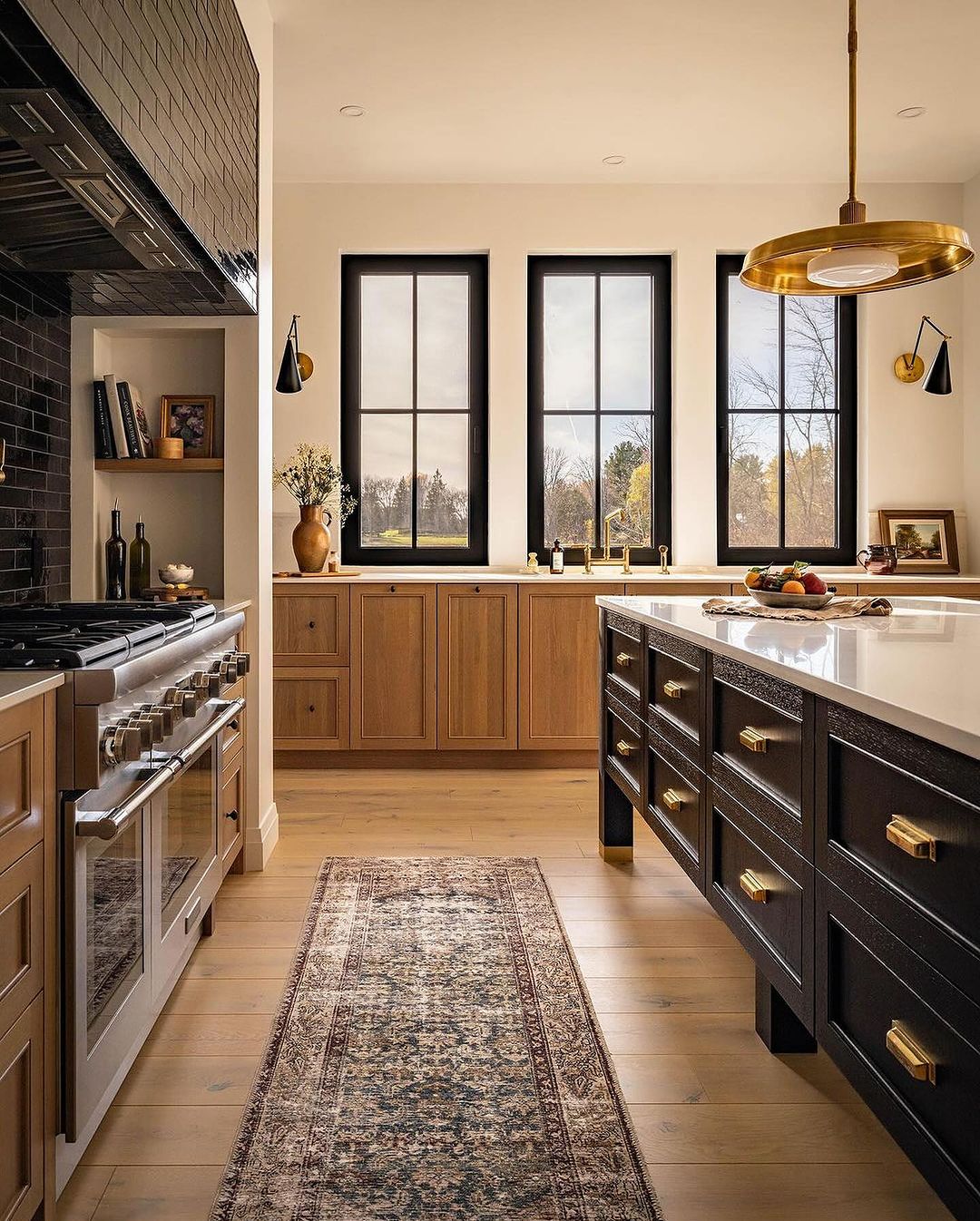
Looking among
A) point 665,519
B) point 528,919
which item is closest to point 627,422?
point 665,519

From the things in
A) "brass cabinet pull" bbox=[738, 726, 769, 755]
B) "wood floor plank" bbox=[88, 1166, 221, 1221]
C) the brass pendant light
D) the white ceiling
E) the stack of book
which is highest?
the white ceiling

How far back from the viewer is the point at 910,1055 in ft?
3.81

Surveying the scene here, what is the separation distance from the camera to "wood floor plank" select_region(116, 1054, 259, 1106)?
183cm

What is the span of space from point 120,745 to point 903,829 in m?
1.14

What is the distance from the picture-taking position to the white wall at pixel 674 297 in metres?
5.01

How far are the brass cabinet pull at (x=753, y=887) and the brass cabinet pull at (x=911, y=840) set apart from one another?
1.83 feet

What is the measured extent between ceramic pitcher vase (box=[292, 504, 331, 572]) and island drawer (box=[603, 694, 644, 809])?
1970 millimetres

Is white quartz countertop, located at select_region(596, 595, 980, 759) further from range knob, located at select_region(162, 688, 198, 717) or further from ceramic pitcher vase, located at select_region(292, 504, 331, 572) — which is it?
ceramic pitcher vase, located at select_region(292, 504, 331, 572)

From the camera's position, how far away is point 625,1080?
1.90m

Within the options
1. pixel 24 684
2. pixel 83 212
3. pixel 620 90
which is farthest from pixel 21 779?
pixel 620 90

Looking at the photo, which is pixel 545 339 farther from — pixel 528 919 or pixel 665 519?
pixel 528 919

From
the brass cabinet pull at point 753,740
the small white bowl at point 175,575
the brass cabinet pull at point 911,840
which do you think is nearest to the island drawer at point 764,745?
the brass cabinet pull at point 753,740

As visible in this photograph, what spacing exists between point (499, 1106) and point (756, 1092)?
489mm

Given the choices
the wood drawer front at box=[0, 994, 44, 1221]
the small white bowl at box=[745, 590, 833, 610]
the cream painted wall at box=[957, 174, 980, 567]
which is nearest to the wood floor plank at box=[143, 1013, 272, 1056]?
the wood drawer front at box=[0, 994, 44, 1221]
